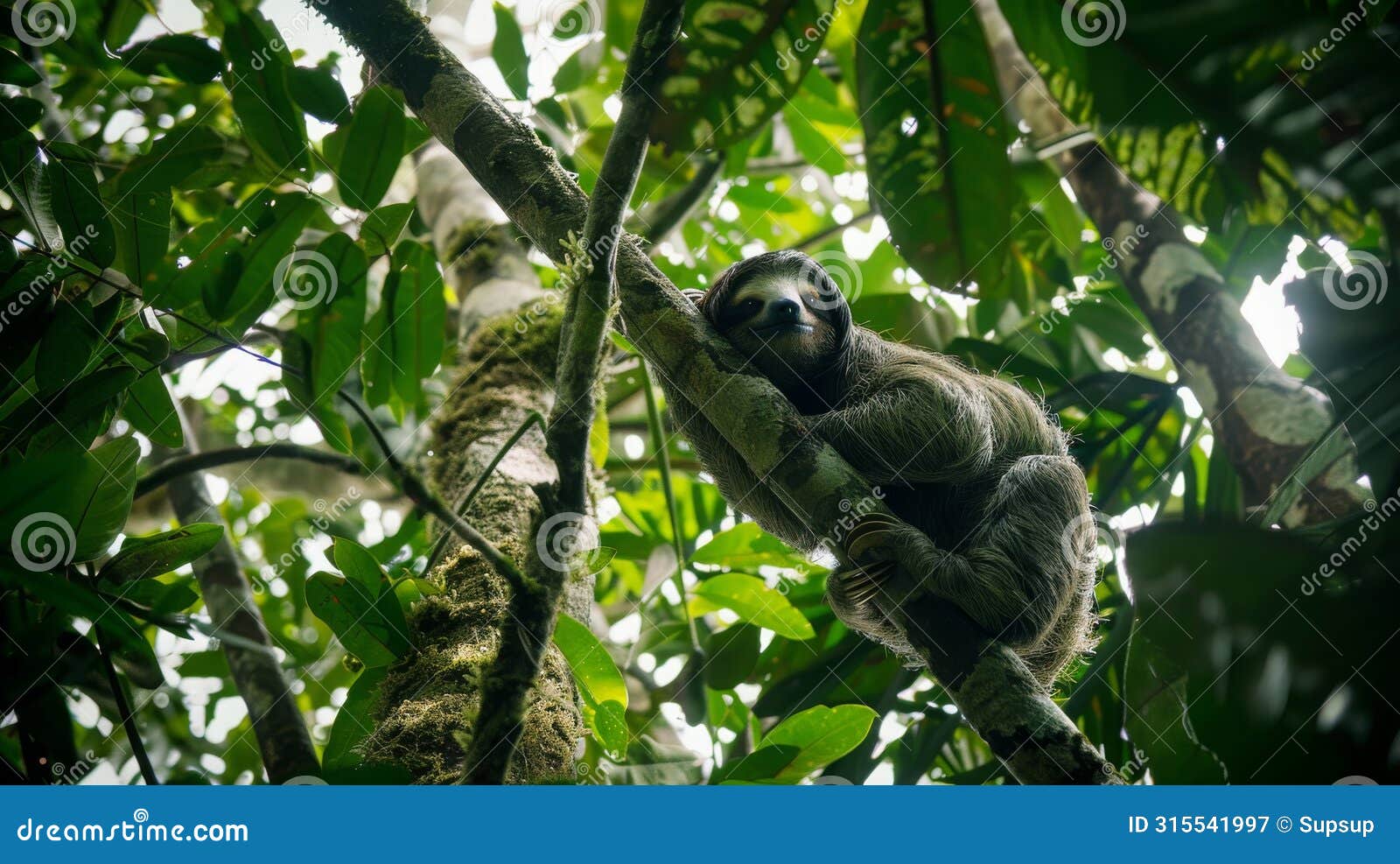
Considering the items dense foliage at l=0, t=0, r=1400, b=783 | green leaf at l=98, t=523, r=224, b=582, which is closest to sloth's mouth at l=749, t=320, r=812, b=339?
dense foliage at l=0, t=0, r=1400, b=783

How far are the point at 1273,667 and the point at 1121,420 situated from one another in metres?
2.26

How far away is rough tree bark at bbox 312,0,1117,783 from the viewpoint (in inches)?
99.7

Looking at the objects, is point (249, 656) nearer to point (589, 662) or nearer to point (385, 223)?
point (589, 662)

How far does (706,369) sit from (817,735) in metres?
1.33

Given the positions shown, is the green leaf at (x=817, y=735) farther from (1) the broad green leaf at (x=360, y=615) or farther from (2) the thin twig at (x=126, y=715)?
(2) the thin twig at (x=126, y=715)

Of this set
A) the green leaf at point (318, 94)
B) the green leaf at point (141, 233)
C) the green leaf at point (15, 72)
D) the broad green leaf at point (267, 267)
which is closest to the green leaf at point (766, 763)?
the broad green leaf at point (267, 267)

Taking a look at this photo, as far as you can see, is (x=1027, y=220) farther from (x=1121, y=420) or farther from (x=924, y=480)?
(x=924, y=480)

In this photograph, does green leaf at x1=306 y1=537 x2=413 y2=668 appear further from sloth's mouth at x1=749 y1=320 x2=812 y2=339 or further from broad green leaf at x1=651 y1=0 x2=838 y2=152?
broad green leaf at x1=651 y1=0 x2=838 y2=152

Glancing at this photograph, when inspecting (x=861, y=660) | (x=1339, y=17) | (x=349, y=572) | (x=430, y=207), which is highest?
(x=430, y=207)

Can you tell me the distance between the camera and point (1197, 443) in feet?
19.8

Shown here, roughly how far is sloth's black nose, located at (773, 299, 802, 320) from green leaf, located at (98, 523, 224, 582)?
88.5 inches

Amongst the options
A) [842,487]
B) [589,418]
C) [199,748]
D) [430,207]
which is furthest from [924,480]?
[199,748]

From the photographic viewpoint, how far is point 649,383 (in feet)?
16.5

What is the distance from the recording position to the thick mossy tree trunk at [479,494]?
10.6 feet
